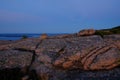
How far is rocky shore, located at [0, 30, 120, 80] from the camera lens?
17875 mm

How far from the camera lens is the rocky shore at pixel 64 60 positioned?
17.9 metres

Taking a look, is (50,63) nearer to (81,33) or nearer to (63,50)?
(63,50)

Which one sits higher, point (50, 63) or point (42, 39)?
point (42, 39)

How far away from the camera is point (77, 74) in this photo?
17.9m

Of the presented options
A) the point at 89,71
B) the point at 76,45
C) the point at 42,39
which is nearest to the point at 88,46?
the point at 76,45

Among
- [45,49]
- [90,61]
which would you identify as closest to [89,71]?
[90,61]

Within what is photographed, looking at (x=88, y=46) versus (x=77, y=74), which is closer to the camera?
(x=77, y=74)

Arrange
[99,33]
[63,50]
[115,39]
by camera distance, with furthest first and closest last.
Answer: [99,33], [115,39], [63,50]

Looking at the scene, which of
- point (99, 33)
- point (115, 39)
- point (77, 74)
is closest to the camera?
point (77, 74)

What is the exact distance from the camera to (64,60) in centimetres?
1862

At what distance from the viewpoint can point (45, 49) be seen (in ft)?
66.6

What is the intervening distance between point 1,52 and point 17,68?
2801 mm

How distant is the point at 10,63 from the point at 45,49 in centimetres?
280

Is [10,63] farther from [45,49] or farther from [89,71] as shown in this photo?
[89,71]
